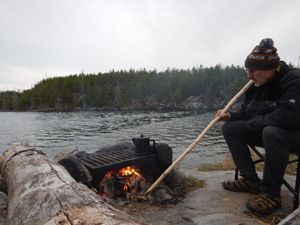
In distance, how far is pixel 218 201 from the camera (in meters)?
4.54

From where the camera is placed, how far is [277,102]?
4031 mm

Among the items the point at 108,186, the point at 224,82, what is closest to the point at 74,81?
the point at 224,82

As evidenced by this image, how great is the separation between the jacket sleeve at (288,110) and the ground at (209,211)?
3.90 feet

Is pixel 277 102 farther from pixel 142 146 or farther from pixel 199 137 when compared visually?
pixel 142 146

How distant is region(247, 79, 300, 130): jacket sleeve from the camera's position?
3.74 meters

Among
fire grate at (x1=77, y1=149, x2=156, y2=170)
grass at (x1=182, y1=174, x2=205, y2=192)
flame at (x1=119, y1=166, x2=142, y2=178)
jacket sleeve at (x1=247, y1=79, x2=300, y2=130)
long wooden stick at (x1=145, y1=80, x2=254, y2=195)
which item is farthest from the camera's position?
grass at (x1=182, y1=174, x2=205, y2=192)

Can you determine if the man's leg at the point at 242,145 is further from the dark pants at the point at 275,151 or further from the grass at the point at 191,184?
the grass at the point at 191,184

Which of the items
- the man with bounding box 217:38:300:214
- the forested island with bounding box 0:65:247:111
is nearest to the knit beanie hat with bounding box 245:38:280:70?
the man with bounding box 217:38:300:214

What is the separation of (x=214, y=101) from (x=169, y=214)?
84482 mm

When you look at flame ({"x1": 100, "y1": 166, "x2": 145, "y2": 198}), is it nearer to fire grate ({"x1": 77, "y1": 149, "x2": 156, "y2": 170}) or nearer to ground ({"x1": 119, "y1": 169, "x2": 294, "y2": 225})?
fire grate ({"x1": 77, "y1": 149, "x2": 156, "y2": 170})

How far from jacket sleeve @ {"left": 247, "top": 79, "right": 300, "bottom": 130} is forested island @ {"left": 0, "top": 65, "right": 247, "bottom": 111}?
79.8m

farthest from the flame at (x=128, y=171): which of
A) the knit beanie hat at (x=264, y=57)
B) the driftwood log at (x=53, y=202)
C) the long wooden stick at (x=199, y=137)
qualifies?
the knit beanie hat at (x=264, y=57)

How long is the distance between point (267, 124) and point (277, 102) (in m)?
0.35

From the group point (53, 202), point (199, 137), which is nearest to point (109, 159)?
point (199, 137)
